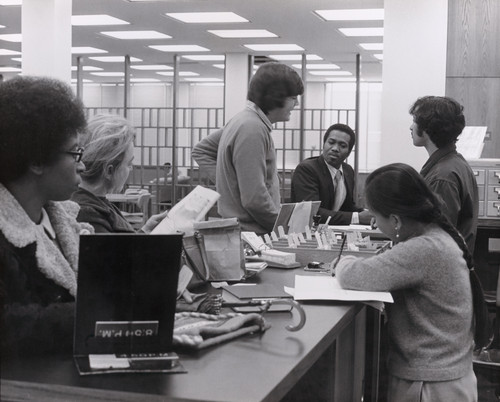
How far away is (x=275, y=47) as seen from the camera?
10.7 m

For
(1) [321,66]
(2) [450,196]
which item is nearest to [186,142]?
(1) [321,66]

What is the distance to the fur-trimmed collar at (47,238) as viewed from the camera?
4.57ft

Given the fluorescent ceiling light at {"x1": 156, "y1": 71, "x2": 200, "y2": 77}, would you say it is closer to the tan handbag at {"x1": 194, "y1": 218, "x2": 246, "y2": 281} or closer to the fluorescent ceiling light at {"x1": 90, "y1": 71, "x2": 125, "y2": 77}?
the fluorescent ceiling light at {"x1": 90, "y1": 71, "x2": 125, "y2": 77}

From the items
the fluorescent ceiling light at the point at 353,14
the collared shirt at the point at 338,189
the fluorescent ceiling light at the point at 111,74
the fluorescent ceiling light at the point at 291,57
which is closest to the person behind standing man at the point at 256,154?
the collared shirt at the point at 338,189

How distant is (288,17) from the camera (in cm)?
848

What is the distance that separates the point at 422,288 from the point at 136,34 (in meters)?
8.46

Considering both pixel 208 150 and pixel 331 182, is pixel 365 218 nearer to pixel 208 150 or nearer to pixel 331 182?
pixel 331 182

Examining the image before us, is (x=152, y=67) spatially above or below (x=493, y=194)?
above

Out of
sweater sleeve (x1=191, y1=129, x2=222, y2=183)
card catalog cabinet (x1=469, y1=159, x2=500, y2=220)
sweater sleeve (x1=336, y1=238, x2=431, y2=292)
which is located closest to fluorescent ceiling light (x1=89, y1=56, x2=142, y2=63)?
card catalog cabinet (x1=469, y1=159, x2=500, y2=220)

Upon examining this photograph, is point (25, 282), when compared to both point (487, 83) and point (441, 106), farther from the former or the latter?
point (487, 83)

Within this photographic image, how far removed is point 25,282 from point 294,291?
Result: 905 millimetres

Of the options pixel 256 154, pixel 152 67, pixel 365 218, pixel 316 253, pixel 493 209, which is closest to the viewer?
pixel 316 253

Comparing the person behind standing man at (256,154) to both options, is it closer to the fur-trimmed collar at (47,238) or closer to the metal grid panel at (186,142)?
the fur-trimmed collar at (47,238)

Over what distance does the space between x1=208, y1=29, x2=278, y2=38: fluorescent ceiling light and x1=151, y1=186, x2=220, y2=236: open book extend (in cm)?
753
